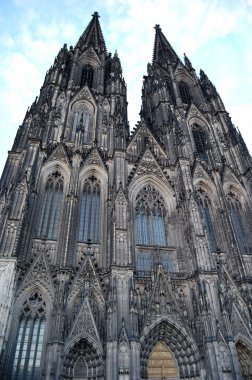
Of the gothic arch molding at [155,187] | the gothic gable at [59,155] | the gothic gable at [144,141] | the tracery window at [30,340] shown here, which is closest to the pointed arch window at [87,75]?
the gothic gable at [144,141]

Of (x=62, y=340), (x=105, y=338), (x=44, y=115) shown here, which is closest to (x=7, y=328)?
(x=62, y=340)

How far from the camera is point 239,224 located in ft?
72.1

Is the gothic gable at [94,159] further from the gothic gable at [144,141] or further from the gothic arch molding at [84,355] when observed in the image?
the gothic arch molding at [84,355]

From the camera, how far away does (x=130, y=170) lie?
22.5m

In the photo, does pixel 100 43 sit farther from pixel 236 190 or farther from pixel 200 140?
pixel 236 190

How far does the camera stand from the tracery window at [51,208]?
60.6 ft

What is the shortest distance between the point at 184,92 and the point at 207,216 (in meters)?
16.1

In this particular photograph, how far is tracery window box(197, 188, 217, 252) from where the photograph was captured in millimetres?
20500

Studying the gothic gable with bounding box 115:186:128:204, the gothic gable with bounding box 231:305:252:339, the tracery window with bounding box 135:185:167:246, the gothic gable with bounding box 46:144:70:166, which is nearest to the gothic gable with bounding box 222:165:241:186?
the tracery window with bounding box 135:185:167:246

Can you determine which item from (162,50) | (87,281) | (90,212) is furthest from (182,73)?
(87,281)

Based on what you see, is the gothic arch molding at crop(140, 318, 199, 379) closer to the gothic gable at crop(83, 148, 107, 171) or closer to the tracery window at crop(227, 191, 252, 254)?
the tracery window at crop(227, 191, 252, 254)

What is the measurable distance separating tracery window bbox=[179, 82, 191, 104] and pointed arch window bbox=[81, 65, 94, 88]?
9216 millimetres

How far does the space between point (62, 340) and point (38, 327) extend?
5.30 ft

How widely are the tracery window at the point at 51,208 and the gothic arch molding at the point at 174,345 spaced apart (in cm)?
745
